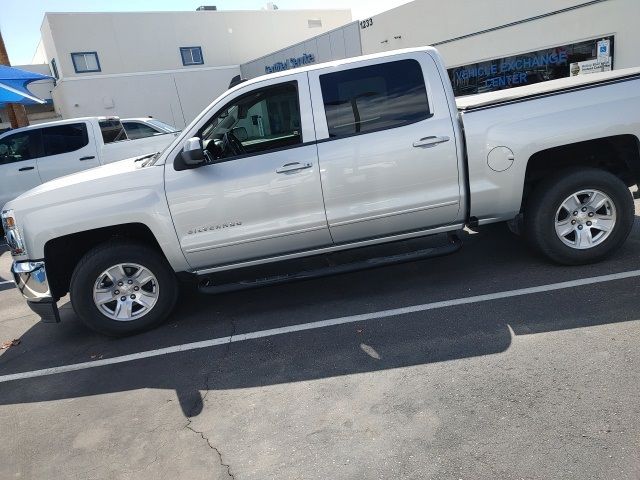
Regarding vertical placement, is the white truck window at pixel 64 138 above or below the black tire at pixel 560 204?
above

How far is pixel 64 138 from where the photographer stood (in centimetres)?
953

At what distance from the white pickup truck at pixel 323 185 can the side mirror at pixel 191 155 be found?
2 cm

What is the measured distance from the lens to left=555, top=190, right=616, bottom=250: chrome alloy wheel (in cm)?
450

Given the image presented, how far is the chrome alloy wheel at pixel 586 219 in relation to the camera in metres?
4.50

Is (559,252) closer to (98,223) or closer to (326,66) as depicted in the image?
(326,66)

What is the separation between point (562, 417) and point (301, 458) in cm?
147

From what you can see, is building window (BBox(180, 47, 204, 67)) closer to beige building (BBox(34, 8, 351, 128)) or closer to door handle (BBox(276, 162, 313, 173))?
beige building (BBox(34, 8, 351, 128))

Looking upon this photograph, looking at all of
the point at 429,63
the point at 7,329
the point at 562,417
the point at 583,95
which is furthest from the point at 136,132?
the point at 562,417

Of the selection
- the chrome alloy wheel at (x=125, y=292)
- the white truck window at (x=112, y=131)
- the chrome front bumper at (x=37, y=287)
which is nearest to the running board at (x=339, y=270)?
the chrome alloy wheel at (x=125, y=292)

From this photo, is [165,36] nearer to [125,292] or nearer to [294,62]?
[294,62]

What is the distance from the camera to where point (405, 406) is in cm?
303

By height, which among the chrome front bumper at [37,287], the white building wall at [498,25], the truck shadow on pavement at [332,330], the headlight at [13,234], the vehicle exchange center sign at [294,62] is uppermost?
the vehicle exchange center sign at [294,62]

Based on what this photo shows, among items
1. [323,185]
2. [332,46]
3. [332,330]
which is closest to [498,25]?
[332,46]

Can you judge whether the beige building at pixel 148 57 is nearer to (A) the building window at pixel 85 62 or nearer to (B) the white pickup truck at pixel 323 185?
(A) the building window at pixel 85 62
